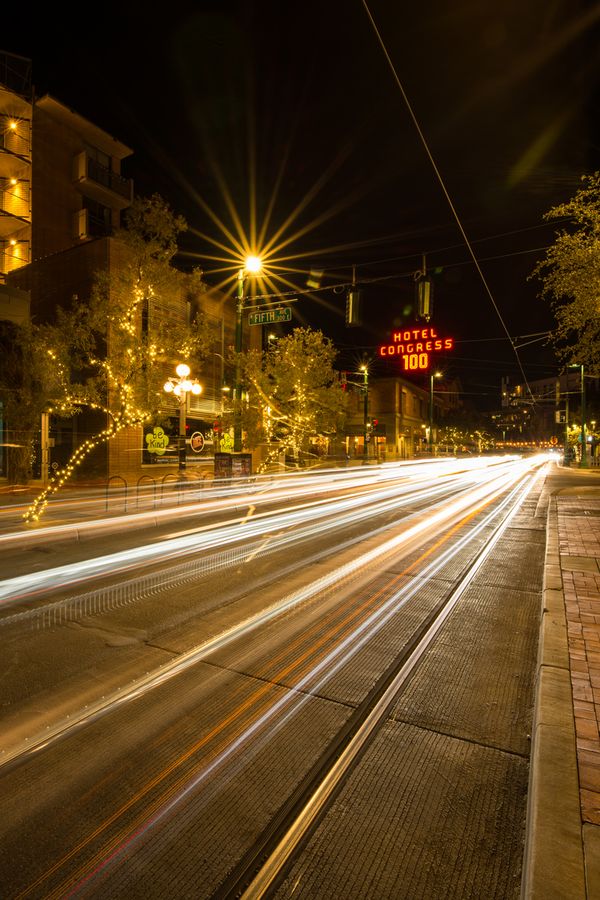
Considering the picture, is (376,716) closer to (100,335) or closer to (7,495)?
(7,495)

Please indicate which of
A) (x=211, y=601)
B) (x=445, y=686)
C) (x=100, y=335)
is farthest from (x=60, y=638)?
(x=100, y=335)

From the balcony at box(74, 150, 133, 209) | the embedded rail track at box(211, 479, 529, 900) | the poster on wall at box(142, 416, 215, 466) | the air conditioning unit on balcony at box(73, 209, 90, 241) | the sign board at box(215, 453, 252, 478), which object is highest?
the balcony at box(74, 150, 133, 209)

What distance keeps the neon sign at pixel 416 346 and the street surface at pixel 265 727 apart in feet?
69.5

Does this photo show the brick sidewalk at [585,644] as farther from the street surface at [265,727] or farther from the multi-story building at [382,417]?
the multi-story building at [382,417]

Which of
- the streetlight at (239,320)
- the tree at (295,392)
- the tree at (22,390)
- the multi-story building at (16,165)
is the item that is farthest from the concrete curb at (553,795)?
the multi-story building at (16,165)

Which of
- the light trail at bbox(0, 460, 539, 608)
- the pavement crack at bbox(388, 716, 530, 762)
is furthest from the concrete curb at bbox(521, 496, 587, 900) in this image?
the light trail at bbox(0, 460, 539, 608)

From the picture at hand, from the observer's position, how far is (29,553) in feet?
27.1

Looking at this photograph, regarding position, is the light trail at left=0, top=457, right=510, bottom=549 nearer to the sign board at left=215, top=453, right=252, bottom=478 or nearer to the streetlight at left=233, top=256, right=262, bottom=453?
the sign board at left=215, top=453, right=252, bottom=478

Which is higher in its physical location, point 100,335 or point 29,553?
point 100,335

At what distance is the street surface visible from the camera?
7.20 feet

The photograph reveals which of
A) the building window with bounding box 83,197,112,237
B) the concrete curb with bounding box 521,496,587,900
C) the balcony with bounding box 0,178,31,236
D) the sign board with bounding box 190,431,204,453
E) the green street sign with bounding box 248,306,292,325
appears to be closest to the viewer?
the concrete curb with bounding box 521,496,587,900

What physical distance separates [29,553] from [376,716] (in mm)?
7299

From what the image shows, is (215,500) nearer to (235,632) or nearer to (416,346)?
(235,632)

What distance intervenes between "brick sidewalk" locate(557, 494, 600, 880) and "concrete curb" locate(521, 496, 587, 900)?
0.05m
